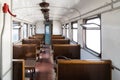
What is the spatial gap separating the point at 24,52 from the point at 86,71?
2540 mm

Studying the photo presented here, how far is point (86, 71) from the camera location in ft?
8.11

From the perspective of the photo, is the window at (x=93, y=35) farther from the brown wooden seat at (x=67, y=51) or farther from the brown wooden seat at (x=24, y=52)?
the brown wooden seat at (x=24, y=52)

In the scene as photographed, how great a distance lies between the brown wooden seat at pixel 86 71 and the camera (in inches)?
97.1

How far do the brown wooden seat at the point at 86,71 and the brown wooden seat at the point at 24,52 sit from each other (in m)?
2.30

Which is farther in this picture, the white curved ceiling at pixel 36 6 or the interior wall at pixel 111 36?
the white curved ceiling at pixel 36 6

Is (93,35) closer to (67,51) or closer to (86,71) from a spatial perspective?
(67,51)

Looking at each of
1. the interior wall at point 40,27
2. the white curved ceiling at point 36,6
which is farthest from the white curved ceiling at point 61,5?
the interior wall at point 40,27

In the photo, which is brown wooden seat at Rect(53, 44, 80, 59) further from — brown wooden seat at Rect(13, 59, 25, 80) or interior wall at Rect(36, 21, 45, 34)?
interior wall at Rect(36, 21, 45, 34)

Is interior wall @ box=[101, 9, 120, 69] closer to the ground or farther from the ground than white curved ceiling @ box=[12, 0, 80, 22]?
closer to the ground

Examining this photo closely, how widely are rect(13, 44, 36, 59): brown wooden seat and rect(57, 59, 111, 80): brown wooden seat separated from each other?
2304 millimetres

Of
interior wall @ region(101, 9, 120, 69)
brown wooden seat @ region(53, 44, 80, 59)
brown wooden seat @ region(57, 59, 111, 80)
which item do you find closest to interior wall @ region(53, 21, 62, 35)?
brown wooden seat @ region(53, 44, 80, 59)

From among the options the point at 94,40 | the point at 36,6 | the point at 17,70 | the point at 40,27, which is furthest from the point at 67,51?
the point at 40,27

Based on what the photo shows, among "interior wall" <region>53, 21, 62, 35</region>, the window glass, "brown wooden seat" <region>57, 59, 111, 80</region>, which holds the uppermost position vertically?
"interior wall" <region>53, 21, 62, 35</region>

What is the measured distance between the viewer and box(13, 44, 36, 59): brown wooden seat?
454cm
